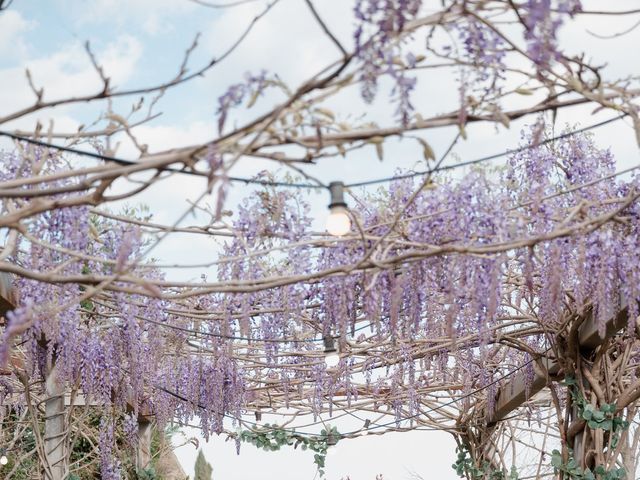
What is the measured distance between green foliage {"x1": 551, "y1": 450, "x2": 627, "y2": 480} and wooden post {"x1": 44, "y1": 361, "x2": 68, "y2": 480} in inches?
131

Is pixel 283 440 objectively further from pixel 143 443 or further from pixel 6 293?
pixel 6 293

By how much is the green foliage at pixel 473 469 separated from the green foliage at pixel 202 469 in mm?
2656

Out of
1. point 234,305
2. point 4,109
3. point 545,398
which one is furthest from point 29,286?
point 545,398

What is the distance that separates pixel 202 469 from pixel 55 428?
11.4 ft

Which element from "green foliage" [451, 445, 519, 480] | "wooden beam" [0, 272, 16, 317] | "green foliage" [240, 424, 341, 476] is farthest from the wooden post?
"green foliage" [451, 445, 519, 480]

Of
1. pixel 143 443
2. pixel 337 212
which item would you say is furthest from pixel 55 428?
pixel 337 212

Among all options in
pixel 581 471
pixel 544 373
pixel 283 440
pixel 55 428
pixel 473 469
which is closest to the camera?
pixel 581 471

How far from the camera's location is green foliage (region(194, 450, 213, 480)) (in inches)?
401

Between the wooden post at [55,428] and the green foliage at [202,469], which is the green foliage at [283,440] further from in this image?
the wooden post at [55,428]

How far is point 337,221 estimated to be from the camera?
334 cm

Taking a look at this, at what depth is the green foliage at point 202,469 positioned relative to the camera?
1019cm

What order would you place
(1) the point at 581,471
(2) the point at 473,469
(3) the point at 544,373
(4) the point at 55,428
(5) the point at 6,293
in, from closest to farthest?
1. (5) the point at 6,293
2. (1) the point at 581,471
3. (3) the point at 544,373
4. (4) the point at 55,428
5. (2) the point at 473,469

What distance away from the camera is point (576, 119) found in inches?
224

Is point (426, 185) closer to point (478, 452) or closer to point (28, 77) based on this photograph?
point (28, 77)
